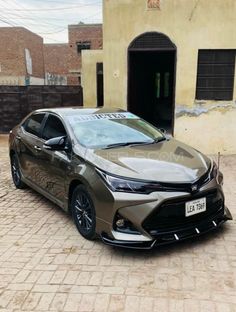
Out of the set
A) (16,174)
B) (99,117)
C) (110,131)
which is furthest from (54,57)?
(110,131)

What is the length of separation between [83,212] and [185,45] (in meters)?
6.41

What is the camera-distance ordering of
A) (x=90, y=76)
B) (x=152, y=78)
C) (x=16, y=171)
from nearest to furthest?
(x=16, y=171) < (x=90, y=76) < (x=152, y=78)

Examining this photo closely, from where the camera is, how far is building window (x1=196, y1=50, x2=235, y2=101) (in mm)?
9094

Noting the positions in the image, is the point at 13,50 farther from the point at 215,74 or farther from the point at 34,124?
the point at 34,124

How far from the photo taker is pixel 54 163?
4820mm

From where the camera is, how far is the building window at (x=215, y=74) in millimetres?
9094

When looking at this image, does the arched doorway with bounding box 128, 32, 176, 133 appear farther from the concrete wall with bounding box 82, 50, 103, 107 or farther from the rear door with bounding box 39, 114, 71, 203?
the rear door with bounding box 39, 114, 71, 203

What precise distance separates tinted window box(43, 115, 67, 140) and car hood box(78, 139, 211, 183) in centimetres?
88

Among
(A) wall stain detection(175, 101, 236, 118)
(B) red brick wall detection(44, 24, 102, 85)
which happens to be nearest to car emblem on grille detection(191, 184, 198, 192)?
(A) wall stain detection(175, 101, 236, 118)

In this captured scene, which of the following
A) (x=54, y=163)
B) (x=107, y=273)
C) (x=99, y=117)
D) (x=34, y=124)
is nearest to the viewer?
(x=107, y=273)

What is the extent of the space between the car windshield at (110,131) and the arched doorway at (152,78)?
4.58 meters

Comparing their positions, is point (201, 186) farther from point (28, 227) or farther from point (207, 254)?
point (28, 227)

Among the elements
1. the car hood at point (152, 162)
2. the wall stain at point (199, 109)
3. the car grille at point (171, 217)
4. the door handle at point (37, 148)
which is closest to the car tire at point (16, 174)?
the door handle at point (37, 148)

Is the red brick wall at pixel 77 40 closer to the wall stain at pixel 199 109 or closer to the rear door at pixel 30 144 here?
the wall stain at pixel 199 109
